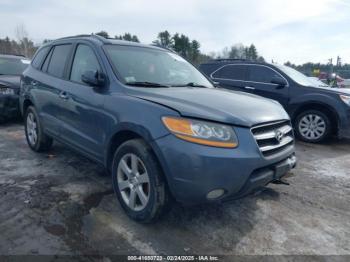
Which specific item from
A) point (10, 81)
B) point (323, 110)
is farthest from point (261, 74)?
point (10, 81)

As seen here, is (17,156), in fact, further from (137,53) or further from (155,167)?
(155,167)

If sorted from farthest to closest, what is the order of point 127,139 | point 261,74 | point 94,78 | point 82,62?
point 261,74 → point 82,62 → point 94,78 → point 127,139

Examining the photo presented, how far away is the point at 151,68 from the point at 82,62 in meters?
0.89

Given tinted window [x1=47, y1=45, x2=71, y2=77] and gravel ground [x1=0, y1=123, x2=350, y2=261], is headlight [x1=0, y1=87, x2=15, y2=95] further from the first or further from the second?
gravel ground [x1=0, y1=123, x2=350, y2=261]

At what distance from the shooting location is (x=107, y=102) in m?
3.14

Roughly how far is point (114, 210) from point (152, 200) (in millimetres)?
673

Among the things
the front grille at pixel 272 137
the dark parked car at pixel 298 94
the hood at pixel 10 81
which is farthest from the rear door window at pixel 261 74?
the hood at pixel 10 81

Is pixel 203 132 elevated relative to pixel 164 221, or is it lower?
elevated

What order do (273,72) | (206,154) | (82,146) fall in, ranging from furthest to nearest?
(273,72) < (82,146) < (206,154)

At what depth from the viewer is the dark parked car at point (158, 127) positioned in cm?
245

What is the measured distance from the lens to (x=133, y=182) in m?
2.92

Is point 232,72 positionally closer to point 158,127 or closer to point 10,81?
point 10,81

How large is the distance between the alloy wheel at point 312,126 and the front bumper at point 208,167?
4.39m

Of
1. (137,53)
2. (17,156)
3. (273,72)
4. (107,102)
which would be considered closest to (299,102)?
(273,72)
